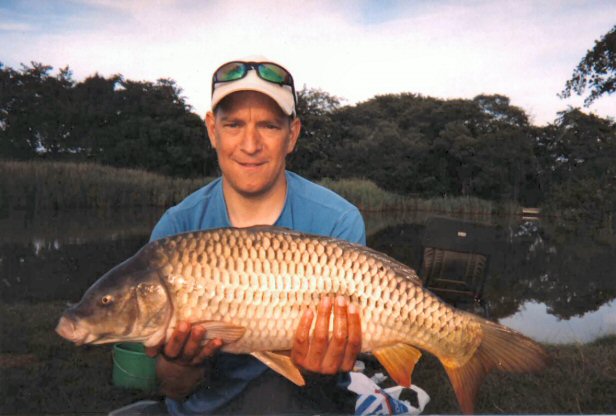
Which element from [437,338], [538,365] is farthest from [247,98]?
[538,365]

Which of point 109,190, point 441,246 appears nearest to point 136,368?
point 441,246

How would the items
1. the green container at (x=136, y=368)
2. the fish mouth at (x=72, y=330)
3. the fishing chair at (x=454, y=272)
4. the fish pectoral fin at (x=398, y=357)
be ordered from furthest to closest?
the fishing chair at (x=454, y=272), the green container at (x=136, y=368), the fish pectoral fin at (x=398, y=357), the fish mouth at (x=72, y=330)

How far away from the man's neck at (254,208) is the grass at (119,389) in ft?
4.06

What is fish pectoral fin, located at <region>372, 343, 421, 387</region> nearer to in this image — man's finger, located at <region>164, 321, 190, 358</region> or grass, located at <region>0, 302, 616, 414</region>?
man's finger, located at <region>164, 321, 190, 358</region>

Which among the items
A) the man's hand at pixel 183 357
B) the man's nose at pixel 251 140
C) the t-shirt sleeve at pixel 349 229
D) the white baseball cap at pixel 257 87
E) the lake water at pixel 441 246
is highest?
the white baseball cap at pixel 257 87

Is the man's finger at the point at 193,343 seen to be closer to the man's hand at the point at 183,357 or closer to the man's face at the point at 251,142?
the man's hand at the point at 183,357

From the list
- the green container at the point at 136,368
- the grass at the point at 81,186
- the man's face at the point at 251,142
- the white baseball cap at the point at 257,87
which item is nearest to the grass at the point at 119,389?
the green container at the point at 136,368

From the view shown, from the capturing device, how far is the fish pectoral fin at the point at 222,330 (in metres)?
1.11

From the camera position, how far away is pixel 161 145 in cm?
596

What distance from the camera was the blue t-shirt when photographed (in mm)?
1483

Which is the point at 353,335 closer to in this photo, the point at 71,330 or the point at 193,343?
the point at 193,343

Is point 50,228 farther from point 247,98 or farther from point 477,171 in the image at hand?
point 247,98

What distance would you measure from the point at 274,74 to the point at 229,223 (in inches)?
16.9

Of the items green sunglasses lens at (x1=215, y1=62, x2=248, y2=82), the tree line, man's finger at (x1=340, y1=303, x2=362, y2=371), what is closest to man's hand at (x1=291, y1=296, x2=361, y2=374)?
man's finger at (x1=340, y1=303, x2=362, y2=371)
